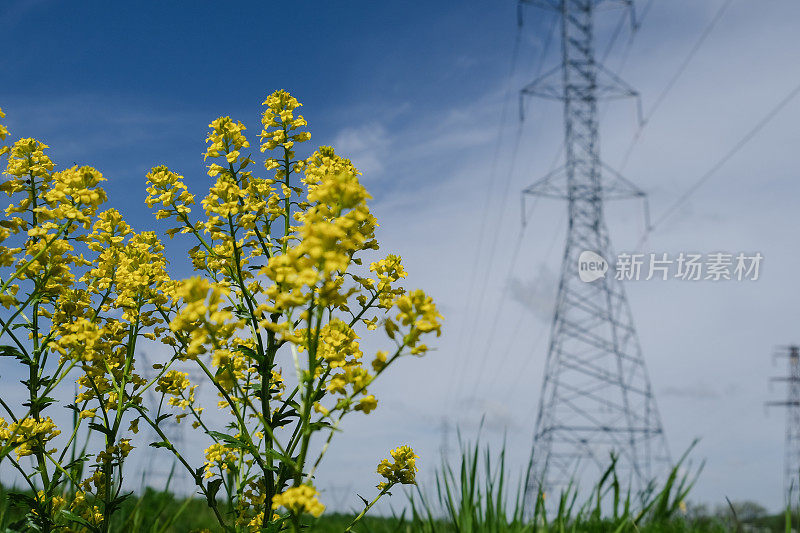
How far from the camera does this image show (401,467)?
271cm

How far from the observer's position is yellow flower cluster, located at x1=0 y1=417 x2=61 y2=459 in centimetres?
313

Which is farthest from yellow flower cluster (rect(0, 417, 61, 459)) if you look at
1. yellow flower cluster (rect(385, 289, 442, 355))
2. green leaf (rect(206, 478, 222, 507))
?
yellow flower cluster (rect(385, 289, 442, 355))

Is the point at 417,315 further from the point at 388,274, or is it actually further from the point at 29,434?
the point at 29,434

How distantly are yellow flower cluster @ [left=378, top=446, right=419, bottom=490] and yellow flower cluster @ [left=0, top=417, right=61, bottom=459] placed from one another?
1.81m

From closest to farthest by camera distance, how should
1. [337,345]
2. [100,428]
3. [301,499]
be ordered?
1. [301,499]
2. [337,345]
3. [100,428]

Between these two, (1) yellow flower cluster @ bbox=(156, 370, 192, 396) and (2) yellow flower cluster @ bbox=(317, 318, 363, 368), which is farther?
(1) yellow flower cluster @ bbox=(156, 370, 192, 396)

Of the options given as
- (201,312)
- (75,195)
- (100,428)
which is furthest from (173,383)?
(201,312)

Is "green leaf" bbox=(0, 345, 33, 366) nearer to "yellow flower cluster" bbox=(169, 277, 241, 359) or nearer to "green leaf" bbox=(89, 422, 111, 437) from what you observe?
"green leaf" bbox=(89, 422, 111, 437)

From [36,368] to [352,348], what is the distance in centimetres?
204

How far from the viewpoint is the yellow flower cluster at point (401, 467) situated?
106 inches

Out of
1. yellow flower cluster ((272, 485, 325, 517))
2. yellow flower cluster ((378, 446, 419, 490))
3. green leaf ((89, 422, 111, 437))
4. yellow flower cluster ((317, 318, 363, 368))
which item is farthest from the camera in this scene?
green leaf ((89, 422, 111, 437))

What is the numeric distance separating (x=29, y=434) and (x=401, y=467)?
1949mm

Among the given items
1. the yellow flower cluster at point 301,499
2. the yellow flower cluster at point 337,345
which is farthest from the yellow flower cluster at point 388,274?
the yellow flower cluster at point 301,499

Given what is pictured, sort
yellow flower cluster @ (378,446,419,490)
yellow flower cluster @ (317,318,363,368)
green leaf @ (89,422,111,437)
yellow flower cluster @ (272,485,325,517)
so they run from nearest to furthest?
1. yellow flower cluster @ (272,485,325,517)
2. yellow flower cluster @ (317,318,363,368)
3. yellow flower cluster @ (378,446,419,490)
4. green leaf @ (89,422,111,437)
